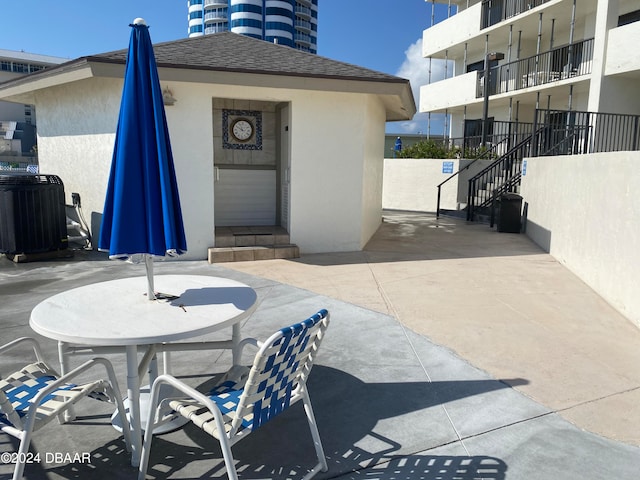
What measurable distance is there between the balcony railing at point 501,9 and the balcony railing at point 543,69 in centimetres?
198

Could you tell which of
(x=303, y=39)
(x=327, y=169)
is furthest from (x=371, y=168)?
Result: (x=303, y=39)

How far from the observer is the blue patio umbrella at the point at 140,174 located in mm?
2945

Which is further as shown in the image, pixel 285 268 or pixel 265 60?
pixel 265 60

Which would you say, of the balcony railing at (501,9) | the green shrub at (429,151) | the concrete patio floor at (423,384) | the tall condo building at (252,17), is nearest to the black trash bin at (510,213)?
the concrete patio floor at (423,384)

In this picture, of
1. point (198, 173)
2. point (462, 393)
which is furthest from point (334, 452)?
point (198, 173)

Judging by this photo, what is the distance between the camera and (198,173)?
813 centimetres

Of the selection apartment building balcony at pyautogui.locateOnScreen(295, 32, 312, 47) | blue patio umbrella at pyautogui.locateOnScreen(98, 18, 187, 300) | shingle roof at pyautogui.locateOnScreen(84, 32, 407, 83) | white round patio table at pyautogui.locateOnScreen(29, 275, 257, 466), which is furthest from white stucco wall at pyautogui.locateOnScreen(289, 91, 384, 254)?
apartment building balcony at pyautogui.locateOnScreen(295, 32, 312, 47)

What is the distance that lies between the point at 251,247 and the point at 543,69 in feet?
51.2

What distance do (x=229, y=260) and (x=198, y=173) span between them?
157 centimetres

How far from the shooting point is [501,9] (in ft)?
67.2

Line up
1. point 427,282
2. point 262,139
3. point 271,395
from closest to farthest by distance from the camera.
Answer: point 271,395
point 427,282
point 262,139

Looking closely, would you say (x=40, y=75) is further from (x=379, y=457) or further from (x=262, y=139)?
(x=379, y=457)

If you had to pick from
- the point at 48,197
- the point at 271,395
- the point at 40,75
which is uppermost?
the point at 40,75

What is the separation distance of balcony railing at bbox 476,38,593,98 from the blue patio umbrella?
1646 centimetres
